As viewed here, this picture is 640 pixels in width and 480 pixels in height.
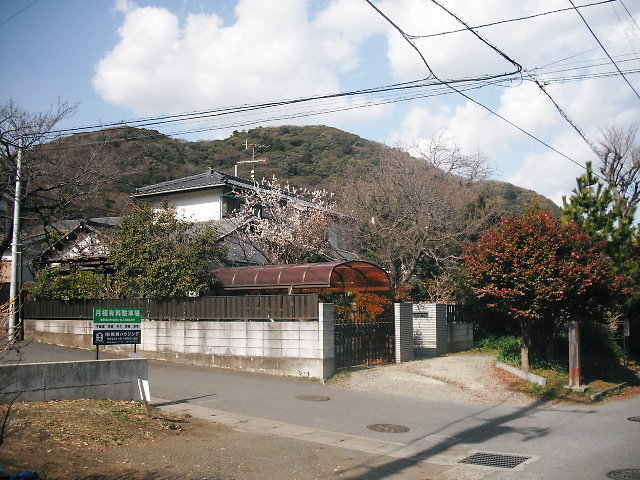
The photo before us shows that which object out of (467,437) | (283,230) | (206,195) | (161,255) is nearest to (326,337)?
(467,437)

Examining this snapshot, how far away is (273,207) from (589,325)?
46.5 feet

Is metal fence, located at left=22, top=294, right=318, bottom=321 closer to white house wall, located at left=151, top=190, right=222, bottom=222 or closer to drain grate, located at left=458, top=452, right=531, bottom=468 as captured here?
drain grate, located at left=458, top=452, right=531, bottom=468

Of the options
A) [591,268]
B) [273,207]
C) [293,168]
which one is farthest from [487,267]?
[293,168]

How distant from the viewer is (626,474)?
25.8 ft

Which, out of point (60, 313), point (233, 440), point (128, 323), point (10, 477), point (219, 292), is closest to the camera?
point (10, 477)

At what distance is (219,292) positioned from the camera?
1934 centimetres

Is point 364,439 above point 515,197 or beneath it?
beneath

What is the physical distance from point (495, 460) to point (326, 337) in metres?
6.87

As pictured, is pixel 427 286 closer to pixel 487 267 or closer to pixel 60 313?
pixel 487 267

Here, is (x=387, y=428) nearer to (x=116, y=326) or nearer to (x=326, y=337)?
(x=326, y=337)

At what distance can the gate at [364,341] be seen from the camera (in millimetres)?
15925

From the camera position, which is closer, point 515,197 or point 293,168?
point 515,197

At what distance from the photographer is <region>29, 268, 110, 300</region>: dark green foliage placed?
20484mm

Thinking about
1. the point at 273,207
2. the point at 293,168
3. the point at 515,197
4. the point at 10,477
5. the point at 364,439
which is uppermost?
the point at 293,168
